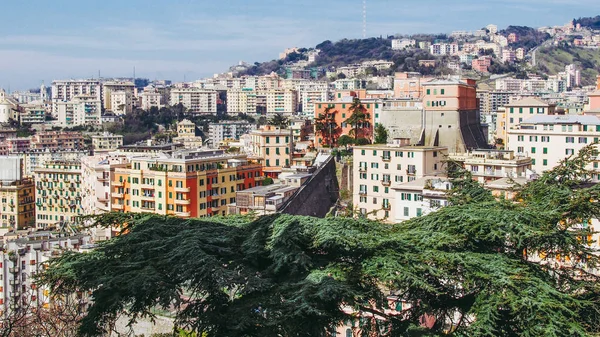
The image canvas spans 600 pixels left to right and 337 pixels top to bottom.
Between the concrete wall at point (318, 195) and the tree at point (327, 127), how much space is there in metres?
10.0

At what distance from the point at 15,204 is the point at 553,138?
38099 millimetres

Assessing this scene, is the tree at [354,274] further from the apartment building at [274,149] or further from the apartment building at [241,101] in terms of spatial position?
the apartment building at [241,101]

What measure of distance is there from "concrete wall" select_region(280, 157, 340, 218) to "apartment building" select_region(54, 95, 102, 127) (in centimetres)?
7643

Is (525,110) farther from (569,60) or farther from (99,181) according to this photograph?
(569,60)

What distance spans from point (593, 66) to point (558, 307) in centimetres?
15860

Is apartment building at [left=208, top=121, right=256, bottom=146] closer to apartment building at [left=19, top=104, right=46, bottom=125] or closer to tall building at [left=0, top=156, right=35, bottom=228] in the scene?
apartment building at [left=19, top=104, right=46, bottom=125]

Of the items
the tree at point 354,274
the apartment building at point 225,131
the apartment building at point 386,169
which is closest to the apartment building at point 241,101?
the apartment building at point 225,131

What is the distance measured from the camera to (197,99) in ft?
415

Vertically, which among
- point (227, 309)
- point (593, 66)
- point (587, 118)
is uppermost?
point (593, 66)

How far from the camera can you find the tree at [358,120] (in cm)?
5156

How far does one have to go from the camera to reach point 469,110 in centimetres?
4712

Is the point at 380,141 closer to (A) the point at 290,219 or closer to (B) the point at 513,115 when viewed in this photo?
(B) the point at 513,115

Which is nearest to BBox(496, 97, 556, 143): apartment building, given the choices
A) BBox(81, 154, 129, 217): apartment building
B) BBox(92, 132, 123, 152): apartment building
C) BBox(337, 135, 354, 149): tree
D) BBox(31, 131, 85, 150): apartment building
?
BBox(337, 135, 354, 149): tree

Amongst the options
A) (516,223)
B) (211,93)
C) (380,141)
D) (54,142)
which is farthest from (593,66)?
(516,223)
